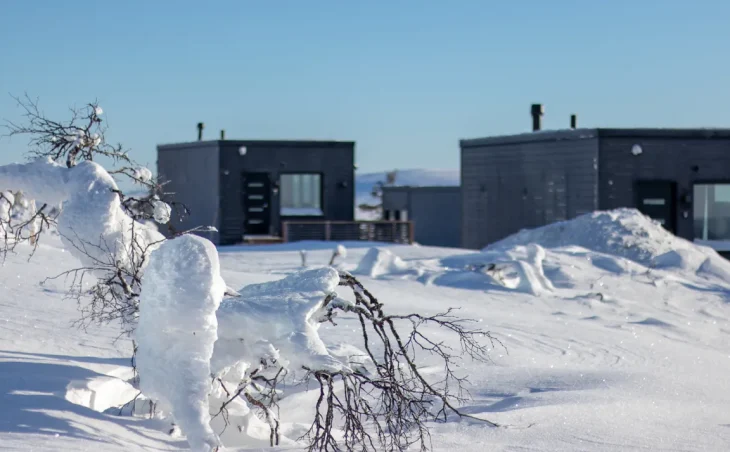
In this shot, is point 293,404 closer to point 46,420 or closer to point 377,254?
point 46,420

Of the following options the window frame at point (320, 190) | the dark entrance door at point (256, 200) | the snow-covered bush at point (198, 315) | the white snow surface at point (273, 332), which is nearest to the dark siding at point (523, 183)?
the window frame at point (320, 190)

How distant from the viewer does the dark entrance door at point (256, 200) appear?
93.4 feet

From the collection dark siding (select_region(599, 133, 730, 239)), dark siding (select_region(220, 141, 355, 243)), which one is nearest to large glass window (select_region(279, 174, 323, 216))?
dark siding (select_region(220, 141, 355, 243))

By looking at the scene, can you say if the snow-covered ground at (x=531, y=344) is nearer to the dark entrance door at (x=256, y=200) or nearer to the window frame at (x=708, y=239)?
the window frame at (x=708, y=239)

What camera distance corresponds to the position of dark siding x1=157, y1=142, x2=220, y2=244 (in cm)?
2858

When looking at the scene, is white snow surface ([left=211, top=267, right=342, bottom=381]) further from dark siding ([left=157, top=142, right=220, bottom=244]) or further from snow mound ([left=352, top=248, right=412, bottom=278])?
dark siding ([left=157, top=142, right=220, bottom=244])

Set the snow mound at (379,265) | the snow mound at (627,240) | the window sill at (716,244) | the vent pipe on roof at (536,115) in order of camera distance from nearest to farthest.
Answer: the snow mound at (379,265) → the snow mound at (627,240) → the window sill at (716,244) → the vent pipe on roof at (536,115)

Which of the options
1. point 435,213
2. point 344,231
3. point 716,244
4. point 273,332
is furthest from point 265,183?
point 273,332

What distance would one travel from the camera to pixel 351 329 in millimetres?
11258

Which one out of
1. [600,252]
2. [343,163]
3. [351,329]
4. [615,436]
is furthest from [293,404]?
[343,163]

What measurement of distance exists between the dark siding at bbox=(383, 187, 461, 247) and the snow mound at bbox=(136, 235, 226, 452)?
27.9m

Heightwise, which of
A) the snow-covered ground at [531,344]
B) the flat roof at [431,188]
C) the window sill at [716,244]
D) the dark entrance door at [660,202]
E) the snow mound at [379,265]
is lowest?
the snow-covered ground at [531,344]

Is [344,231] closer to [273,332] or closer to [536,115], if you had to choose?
[536,115]

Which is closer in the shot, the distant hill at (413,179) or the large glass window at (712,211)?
the large glass window at (712,211)
